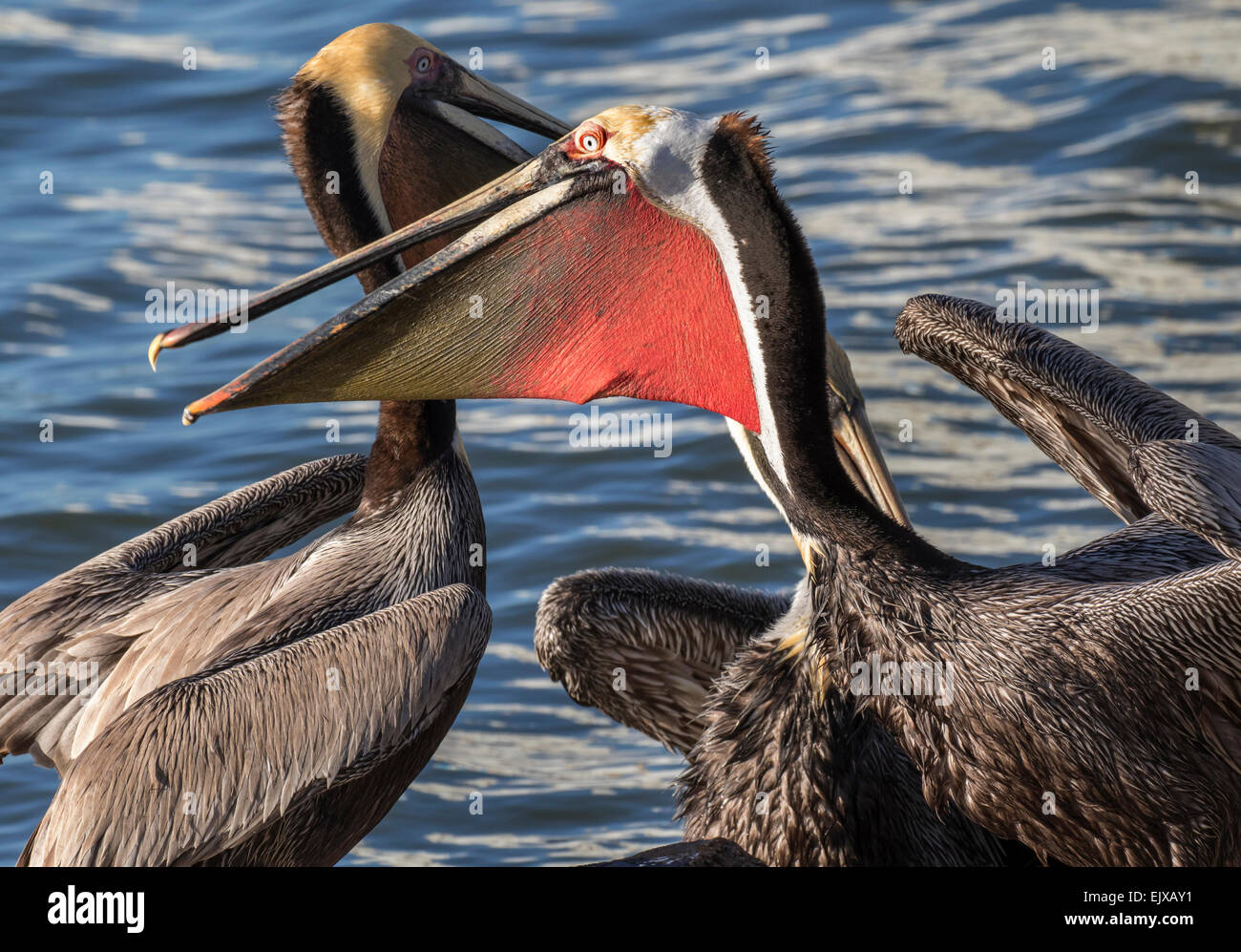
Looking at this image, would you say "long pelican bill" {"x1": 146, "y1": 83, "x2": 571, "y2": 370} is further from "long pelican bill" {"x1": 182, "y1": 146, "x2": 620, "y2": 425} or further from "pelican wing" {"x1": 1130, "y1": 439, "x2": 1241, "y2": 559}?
"pelican wing" {"x1": 1130, "y1": 439, "x2": 1241, "y2": 559}

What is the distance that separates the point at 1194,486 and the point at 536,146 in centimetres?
722

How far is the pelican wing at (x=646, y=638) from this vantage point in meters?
4.86

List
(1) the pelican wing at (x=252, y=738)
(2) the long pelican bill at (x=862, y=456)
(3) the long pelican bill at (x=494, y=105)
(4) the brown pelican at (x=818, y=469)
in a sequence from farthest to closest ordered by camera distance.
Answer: (3) the long pelican bill at (x=494, y=105), (2) the long pelican bill at (x=862, y=456), (1) the pelican wing at (x=252, y=738), (4) the brown pelican at (x=818, y=469)

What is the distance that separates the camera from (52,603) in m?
4.70

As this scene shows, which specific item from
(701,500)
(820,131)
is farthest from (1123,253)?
(701,500)

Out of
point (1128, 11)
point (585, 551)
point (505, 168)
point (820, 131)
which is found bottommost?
point (585, 551)

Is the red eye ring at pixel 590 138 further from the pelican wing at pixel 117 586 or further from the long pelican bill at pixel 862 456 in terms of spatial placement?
the pelican wing at pixel 117 586

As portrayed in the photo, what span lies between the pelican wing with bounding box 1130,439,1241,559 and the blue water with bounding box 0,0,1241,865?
8.20 ft

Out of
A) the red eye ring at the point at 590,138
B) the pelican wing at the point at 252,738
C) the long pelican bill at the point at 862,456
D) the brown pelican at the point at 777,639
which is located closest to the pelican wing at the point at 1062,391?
the brown pelican at the point at 777,639

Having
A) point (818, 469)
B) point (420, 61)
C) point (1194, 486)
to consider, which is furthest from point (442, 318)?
point (1194, 486)

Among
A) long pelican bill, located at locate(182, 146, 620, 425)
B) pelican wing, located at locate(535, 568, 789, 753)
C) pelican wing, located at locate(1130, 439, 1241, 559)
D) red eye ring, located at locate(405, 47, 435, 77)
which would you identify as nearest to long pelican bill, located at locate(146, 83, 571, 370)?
long pelican bill, located at locate(182, 146, 620, 425)

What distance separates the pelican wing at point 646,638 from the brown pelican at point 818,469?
1.07m

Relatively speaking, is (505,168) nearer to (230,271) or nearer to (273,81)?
(230,271)

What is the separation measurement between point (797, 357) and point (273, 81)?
31.2 feet
